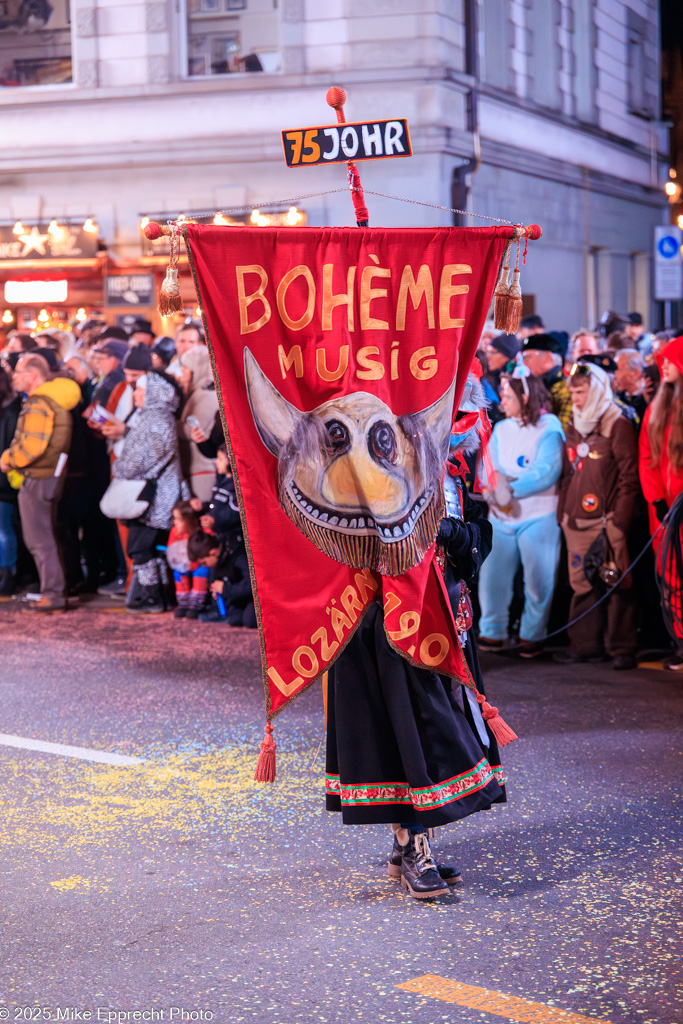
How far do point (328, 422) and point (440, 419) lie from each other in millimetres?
411

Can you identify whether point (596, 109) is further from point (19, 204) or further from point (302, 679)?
point (302, 679)

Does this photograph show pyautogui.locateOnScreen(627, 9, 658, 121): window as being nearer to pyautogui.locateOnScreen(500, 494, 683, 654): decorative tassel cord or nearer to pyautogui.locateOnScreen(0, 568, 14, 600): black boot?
pyautogui.locateOnScreen(0, 568, 14, 600): black boot

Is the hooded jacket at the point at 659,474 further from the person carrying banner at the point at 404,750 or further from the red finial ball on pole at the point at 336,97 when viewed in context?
the red finial ball on pole at the point at 336,97

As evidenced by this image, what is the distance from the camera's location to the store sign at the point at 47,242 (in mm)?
18531

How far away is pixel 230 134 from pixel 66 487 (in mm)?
9147

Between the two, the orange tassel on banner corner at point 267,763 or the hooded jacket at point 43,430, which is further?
the hooded jacket at point 43,430

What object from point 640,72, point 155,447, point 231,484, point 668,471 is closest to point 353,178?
point 668,471

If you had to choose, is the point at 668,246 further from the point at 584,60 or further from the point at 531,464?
the point at 531,464

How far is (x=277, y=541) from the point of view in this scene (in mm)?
4516

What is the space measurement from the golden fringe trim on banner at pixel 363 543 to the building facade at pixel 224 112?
1283 centimetres

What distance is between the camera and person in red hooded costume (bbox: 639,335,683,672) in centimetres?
709

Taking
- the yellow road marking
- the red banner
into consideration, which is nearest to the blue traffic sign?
the red banner

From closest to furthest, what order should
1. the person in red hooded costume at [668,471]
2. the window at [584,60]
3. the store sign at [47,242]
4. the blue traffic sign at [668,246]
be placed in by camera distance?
the person in red hooded costume at [668,471]
the blue traffic sign at [668,246]
the store sign at [47,242]
the window at [584,60]

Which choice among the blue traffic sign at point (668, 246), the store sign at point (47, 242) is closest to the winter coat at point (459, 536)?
the blue traffic sign at point (668, 246)
